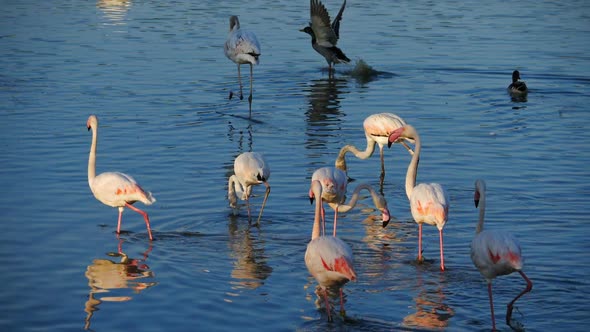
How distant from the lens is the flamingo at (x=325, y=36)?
843 inches

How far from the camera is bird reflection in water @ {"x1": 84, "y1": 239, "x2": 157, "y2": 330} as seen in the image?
8594 mm

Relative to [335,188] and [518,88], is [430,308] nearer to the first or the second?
[335,188]

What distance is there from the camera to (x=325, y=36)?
22.0 metres

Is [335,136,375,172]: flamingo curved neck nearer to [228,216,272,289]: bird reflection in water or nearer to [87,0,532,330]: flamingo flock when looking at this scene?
[87,0,532,330]: flamingo flock

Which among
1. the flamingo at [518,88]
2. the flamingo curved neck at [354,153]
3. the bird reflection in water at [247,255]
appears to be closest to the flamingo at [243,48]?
the flamingo at [518,88]

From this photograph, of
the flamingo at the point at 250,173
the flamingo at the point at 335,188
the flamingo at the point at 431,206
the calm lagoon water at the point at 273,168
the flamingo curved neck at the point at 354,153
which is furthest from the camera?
the flamingo curved neck at the point at 354,153

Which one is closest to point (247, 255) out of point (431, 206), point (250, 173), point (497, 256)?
point (250, 173)

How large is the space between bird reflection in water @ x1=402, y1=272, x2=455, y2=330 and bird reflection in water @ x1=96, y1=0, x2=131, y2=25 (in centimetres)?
1970

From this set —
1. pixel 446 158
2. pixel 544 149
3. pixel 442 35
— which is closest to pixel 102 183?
pixel 446 158

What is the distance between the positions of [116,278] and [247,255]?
1386mm

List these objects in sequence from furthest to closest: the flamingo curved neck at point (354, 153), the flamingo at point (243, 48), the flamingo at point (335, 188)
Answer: the flamingo at point (243, 48) < the flamingo curved neck at point (354, 153) < the flamingo at point (335, 188)

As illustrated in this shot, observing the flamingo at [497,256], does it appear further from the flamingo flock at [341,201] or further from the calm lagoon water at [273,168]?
the calm lagoon water at [273,168]

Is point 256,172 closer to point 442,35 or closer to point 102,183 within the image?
point 102,183

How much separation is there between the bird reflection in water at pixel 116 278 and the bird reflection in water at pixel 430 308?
7.80 ft
